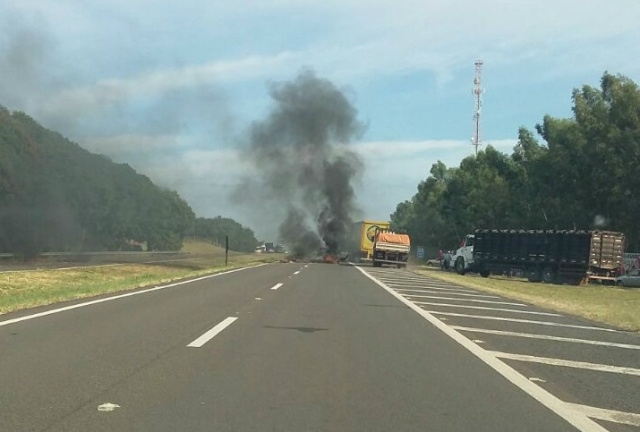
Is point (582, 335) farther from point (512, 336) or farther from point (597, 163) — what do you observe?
point (597, 163)

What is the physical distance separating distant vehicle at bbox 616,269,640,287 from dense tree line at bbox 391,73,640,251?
25.0 ft

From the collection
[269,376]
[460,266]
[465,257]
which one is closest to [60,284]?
[269,376]

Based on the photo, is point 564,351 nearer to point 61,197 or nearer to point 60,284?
point 60,284

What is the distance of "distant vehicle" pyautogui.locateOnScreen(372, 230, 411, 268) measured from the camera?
55875 millimetres

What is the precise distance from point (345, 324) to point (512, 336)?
3152 millimetres

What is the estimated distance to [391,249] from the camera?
5597 centimetres

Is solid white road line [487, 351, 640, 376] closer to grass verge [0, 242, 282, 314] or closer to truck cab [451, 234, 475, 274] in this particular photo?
grass verge [0, 242, 282, 314]

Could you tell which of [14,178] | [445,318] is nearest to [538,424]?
[445,318]

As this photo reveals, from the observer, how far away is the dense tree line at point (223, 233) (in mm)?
137500

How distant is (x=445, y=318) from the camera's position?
50.2ft

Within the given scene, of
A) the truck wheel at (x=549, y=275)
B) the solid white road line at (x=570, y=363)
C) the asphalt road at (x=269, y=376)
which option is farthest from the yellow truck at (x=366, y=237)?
the solid white road line at (x=570, y=363)

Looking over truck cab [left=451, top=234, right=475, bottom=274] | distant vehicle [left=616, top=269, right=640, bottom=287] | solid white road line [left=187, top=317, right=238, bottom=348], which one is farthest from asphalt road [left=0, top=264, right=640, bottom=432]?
truck cab [left=451, top=234, right=475, bottom=274]

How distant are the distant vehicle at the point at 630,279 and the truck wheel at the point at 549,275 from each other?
12.0 feet

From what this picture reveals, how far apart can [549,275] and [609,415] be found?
127 ft
